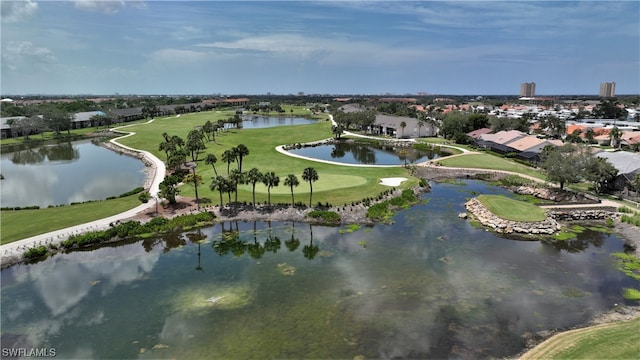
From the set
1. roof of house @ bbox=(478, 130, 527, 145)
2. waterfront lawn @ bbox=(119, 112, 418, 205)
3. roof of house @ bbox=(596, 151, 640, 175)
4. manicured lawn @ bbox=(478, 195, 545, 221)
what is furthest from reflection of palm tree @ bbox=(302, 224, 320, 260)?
roof of house @ bbox=(478, 130, 527, 145)

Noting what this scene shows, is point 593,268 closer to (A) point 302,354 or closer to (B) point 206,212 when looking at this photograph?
(A) point 302,354

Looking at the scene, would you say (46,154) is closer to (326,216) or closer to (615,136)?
(326,216)

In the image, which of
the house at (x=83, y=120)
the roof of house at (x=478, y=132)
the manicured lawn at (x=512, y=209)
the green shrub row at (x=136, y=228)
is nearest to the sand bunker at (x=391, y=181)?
the manicured lawn at (x=512, y=209)

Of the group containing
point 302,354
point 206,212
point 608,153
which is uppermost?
point 608,153

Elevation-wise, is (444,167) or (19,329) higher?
(444,167)

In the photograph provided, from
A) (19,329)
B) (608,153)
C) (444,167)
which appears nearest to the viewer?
(19,329)

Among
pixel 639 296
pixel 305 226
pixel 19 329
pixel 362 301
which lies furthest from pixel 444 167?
pixel 19 329
